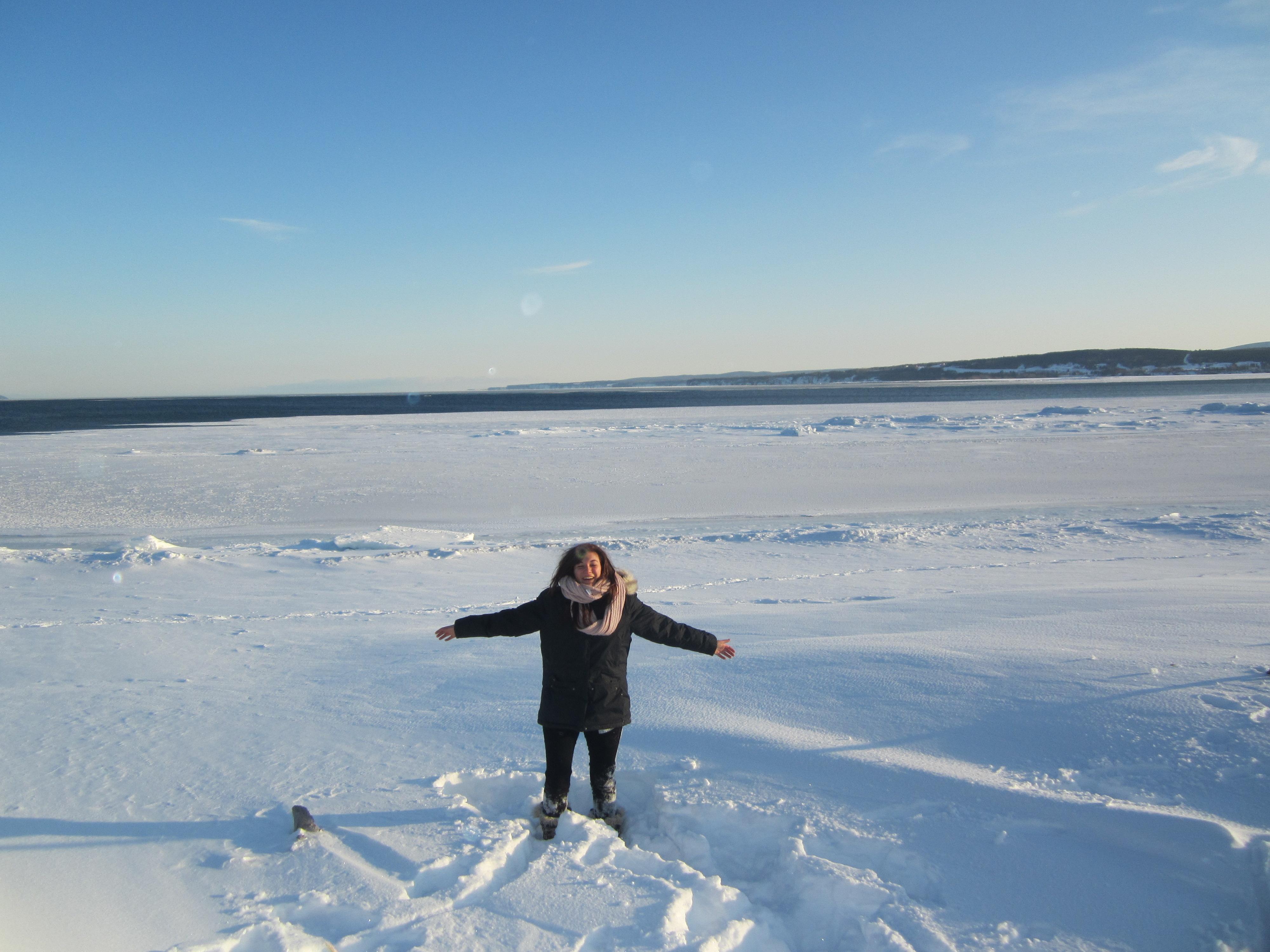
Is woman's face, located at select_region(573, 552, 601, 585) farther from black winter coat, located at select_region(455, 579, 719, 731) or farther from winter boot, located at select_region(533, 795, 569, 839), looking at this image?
winter boot, located at select_region(533, 795, 569, 839)

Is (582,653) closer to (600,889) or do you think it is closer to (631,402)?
(600,889)

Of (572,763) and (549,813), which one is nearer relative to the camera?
(549,813)

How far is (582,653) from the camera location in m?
2.72

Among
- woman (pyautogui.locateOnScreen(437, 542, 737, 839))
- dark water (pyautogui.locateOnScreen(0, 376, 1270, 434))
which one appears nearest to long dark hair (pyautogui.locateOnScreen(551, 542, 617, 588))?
woman (pyautogui.locateOnScreen(437, 542, 737, 839))

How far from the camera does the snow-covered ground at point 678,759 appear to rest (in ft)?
7.30

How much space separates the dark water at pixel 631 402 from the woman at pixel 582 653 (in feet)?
Answer: 146

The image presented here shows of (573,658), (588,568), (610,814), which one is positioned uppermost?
(588,568)

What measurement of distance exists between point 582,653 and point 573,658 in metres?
0.04

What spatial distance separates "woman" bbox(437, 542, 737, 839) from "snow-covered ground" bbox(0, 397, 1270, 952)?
0.16 m

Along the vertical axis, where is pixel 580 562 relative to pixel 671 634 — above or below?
above

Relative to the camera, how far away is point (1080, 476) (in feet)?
48.1

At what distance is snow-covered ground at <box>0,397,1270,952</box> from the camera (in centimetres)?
222

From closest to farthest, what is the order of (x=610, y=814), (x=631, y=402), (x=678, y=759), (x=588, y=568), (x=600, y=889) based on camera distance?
(x=600, y=889)
(x=588, y=568)
(x=610, y=814)
(x=678, y=759)
(x=631, y=402)

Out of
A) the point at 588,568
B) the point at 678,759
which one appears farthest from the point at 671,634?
the point at 678,759
